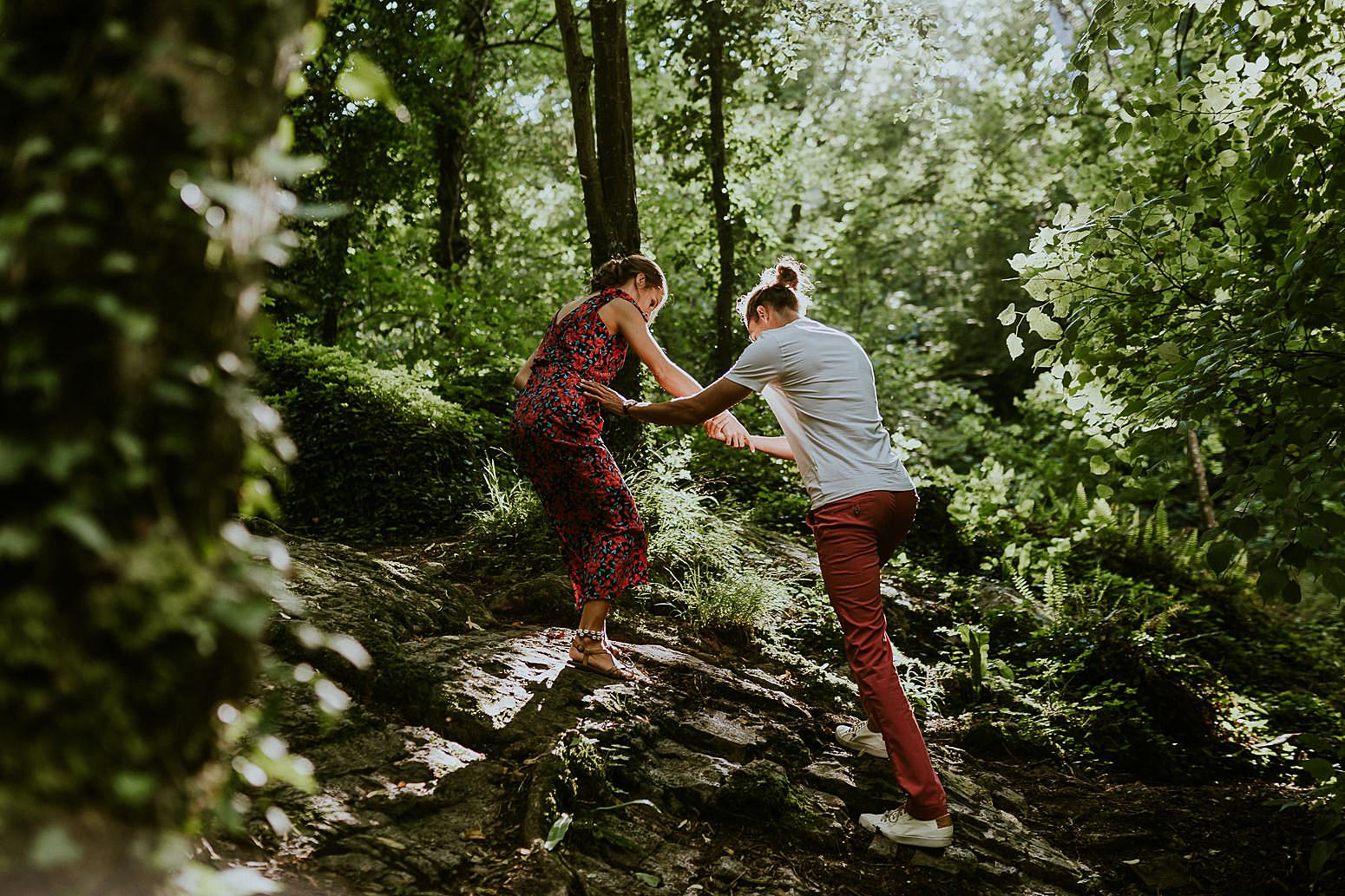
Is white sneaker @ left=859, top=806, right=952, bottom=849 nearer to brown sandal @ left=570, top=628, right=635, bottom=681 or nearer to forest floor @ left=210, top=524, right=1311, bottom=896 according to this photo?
forest floor @ left=210, top=524, right=1311, bottom=896

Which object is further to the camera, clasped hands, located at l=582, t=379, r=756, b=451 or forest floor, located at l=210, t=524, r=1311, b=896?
clasped hands, located at l=582, t=379, r=756, b=451

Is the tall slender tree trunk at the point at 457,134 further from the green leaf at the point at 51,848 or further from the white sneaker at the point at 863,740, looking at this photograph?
the green leaf at the point at 51,848

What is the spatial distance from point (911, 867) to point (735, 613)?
88.6 inches

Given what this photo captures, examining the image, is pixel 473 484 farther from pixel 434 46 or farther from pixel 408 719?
pixel 434 46

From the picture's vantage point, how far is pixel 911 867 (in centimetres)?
370

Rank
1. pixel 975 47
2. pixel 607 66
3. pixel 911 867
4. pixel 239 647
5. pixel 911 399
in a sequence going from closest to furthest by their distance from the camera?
pixel 239 647 < pixel 911 867 < pixel 607 66 < pixel 911 399 < pixel 975 47

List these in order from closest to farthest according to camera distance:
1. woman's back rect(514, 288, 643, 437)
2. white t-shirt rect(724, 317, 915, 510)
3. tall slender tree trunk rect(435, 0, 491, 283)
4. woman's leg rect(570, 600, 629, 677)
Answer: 1. white t-shirt rect(724, 317, 915, 510)
2. woman's back rect(514, 288, 643, 437)
3. woman's leg rect(570, 600, 629, 677)
4. tall slender tree trunk rect(435, 0, 491, 283)

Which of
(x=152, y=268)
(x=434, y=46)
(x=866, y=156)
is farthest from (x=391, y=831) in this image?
(x=866, y=156)

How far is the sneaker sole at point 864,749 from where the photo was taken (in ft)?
14.8

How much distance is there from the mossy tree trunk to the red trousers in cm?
283

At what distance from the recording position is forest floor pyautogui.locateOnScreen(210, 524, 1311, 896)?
305 centimetres

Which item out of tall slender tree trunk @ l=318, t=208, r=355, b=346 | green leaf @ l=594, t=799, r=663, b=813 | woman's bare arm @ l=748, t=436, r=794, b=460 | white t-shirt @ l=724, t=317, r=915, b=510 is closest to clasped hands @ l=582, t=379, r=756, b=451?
woman's bare arm @ l=748, t=436, r=794, b=460

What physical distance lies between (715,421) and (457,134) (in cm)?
914

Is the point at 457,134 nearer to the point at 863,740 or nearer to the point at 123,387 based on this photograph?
the point at 863,740
